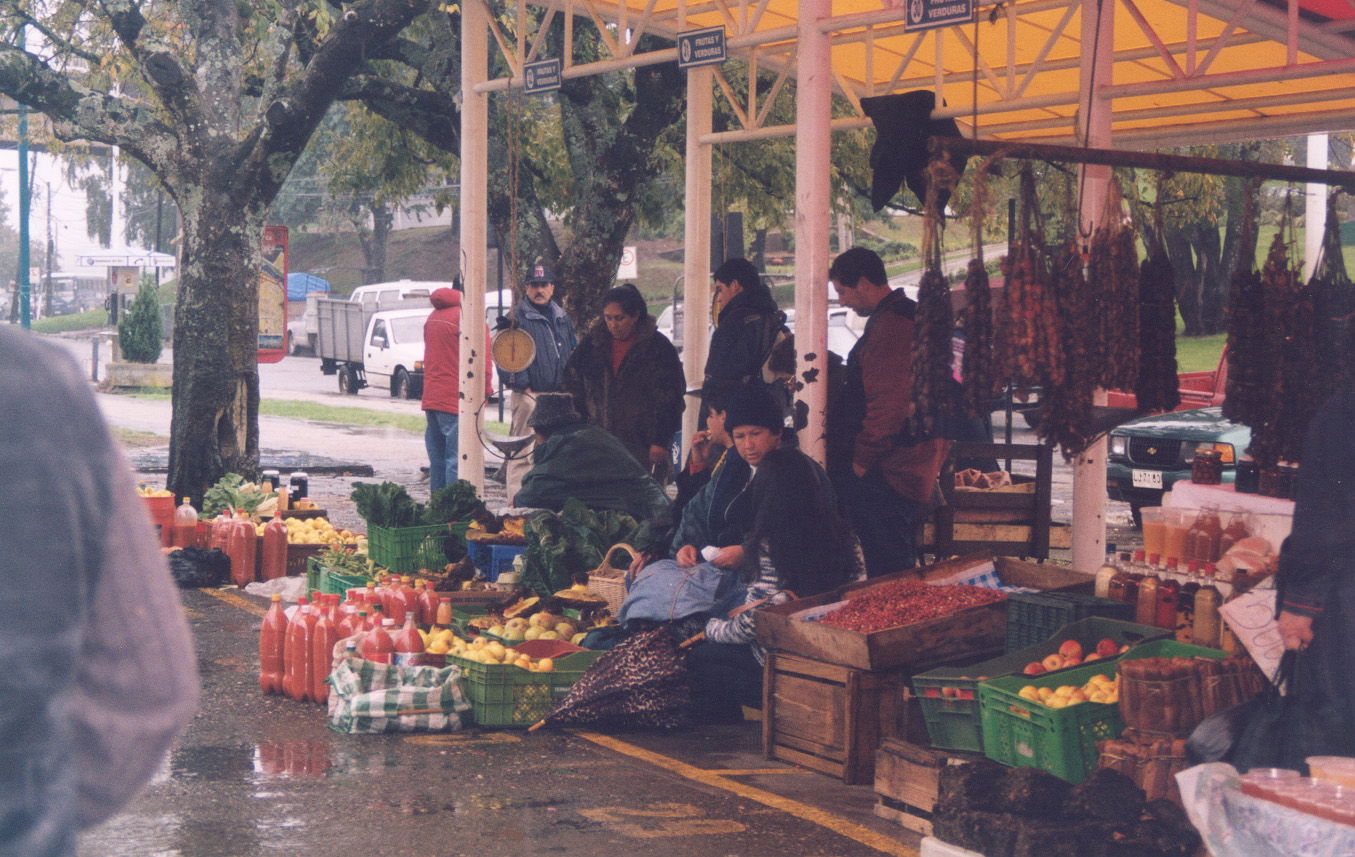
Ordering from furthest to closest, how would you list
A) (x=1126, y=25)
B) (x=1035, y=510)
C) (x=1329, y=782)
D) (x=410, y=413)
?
1. (x=410, y=413)
2. (x=1126, y=25)
3. (x=1035, y=510)
4. (x=1329, y=782)

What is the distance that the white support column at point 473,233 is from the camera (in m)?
11.6

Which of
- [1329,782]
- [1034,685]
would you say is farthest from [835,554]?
[1329,782]

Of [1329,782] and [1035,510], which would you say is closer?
[1329,782]

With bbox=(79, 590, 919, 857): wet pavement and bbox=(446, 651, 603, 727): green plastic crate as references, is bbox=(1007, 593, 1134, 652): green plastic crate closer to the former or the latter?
bbox=(79, 590, 919, 857): wet pavement

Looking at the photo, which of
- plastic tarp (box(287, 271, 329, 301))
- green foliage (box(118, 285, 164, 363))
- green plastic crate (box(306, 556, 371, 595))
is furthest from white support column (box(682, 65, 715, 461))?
plastic tarp (box(287, 271, 329, 301))

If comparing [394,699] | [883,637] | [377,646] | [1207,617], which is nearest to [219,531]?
[377,646]

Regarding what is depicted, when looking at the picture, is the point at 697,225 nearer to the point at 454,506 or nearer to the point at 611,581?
the point at 454,506

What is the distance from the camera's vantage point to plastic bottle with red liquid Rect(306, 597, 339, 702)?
26.1ft

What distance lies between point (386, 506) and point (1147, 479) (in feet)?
24.9

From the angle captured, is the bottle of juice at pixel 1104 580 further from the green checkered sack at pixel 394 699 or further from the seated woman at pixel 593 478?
the seated woman at pixel 593 478

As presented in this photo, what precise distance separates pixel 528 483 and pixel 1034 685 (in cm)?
471

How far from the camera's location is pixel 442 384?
14039mm

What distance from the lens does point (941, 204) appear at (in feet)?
20.7

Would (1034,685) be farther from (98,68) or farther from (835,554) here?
(98,68)
